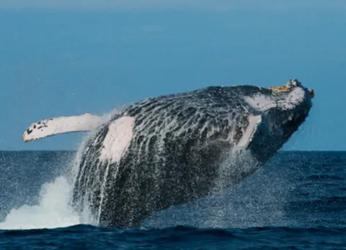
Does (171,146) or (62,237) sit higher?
(171,146)

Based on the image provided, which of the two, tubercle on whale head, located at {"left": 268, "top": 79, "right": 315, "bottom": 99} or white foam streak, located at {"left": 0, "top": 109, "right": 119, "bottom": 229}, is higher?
tubercle on whale head, located at {"left": 268, "top": 79, "right": 315, "bottom": 99}

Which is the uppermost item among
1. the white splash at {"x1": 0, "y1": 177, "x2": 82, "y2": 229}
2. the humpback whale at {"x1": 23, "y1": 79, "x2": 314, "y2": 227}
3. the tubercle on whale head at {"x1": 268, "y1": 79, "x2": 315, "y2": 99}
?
the tubercle on whale head at {"x1": 268, "y1": 79, "x2": 315, "y2": 99}

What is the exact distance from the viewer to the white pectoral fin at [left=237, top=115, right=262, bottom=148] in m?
11.2

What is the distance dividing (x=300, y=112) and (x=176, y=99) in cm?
204

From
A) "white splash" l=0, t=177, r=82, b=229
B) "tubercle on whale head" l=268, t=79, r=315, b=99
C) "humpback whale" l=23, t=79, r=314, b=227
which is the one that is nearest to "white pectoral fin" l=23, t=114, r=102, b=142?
"humpback whale" l=23, t=79, r=314, b=227

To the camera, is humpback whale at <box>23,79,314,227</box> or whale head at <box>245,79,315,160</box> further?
whale head at <box>245,79,315,160</box>

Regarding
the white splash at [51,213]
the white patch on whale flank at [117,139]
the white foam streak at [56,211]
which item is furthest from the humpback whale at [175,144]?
the white splash at [51,213]

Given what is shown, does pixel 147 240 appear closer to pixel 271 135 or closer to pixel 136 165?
pixel 136 165

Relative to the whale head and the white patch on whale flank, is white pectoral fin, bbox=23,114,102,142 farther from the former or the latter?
the whale head

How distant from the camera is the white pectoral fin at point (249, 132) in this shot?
11245 millimetres

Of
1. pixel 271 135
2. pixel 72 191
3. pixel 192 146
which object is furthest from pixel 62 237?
pixel 271 135

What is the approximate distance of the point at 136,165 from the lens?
39.8 ft

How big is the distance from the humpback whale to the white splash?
0.55m

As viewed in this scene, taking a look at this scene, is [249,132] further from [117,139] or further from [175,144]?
[117,139]
